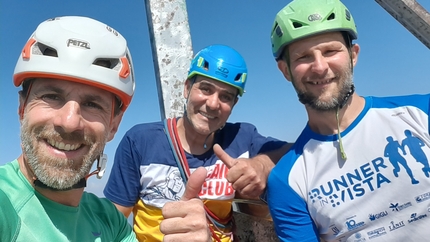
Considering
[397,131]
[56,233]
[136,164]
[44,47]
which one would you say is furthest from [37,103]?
[397,131]

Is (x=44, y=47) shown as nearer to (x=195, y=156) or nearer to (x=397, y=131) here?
(x=195, y=156)

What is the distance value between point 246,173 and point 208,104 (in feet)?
2.94

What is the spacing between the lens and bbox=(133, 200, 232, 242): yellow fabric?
10.0 feet

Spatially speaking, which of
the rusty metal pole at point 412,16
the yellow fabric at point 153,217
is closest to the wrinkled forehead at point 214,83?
the yellow fabric at point 153,217

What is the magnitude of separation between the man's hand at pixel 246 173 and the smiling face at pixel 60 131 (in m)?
1.01

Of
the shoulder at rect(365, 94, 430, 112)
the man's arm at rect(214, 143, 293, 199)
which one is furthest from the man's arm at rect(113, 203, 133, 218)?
the shoulder at rect(365, 94, 430, 112)

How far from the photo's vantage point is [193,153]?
127 inches

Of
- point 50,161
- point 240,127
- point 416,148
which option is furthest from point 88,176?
point 416,148

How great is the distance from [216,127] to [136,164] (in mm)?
845

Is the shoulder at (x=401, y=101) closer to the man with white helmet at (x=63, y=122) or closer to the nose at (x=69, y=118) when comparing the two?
the man with white helmet at (x=63, y=122)

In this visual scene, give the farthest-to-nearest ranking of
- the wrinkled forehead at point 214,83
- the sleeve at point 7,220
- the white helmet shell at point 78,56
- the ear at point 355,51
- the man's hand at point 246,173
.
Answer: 1. the wrinkled forehead at point 214,83
2. the ear at point 355,51
3. the man's hand at point 246,173
4. the white helmet shell at point 78,56
5. the sleeve at point 7,220

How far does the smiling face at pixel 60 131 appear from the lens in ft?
6.04

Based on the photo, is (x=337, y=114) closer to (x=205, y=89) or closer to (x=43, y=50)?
(x=205, y=89)

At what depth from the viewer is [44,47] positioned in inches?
81.8
